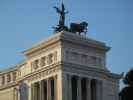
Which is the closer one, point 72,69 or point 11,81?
point 72,69

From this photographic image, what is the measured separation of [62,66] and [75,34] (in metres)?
5.49

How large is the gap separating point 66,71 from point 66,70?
5.1 inches

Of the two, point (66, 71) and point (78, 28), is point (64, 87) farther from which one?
point (78, 28)

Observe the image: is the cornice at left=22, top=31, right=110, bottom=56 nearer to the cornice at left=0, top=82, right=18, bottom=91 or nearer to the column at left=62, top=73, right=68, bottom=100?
the column at left=62, top=73, right=68, bottom=100

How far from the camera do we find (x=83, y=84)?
62.5 metres

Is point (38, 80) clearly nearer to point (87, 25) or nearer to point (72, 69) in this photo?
point (72, 69)

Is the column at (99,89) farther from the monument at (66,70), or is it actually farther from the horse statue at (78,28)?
the horse statue at (78,28)

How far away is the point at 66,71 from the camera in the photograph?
5931 centimetres

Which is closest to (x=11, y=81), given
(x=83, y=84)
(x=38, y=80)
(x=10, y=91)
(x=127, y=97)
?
(x=10, y=91)

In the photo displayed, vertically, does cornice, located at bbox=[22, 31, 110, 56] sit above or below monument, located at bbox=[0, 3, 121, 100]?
above

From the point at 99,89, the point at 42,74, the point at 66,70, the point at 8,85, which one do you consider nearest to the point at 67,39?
the point at 66,70

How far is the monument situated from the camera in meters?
59.6

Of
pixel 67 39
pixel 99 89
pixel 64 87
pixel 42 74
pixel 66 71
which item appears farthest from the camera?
pixel 99 89

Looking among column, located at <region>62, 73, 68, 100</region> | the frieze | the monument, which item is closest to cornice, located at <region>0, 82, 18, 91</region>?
the monument
